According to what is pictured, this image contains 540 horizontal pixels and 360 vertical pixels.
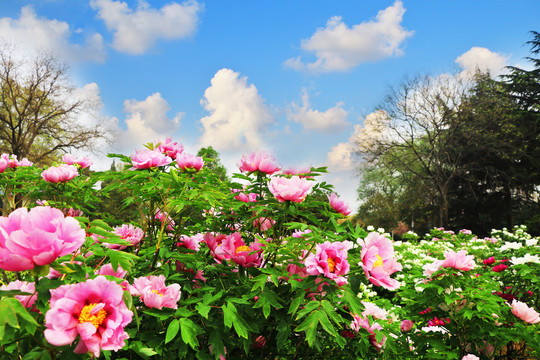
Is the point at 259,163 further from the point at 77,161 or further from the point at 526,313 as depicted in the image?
the point at 526,313

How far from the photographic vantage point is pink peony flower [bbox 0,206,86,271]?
1139mm

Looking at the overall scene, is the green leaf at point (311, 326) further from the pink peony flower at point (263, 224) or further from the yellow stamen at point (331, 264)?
the pink peony flower at point (263, 224)

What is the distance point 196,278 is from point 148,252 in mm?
317

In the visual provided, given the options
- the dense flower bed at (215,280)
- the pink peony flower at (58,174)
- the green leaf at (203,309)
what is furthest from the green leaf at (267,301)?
the pink peony flower at (58,174)

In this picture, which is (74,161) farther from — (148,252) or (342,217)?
(342,217)

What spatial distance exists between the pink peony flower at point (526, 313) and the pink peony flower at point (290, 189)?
2.04m

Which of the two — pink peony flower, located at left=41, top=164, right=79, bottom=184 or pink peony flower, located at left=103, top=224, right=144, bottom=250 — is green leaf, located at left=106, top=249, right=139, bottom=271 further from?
pink peony flower, located at left=41, top=164, right=79, bottom=184

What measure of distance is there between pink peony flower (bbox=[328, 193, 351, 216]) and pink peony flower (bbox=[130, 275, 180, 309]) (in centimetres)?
102

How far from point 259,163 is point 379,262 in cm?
88

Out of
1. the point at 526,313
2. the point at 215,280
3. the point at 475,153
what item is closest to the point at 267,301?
the point at 215,280

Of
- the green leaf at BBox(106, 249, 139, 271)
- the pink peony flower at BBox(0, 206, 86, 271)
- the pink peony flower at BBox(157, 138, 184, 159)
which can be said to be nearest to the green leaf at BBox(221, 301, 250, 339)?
the green leaf at BBox(106, 249, 139, 271)

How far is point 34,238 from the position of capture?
115 cm

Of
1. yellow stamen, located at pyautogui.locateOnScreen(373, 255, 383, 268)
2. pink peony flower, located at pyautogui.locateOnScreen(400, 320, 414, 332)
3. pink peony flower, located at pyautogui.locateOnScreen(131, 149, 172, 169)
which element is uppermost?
pink peony flower, located at pyautogui.locateOnScreen(131, 149, 172, 169)

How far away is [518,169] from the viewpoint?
26.2 meters
